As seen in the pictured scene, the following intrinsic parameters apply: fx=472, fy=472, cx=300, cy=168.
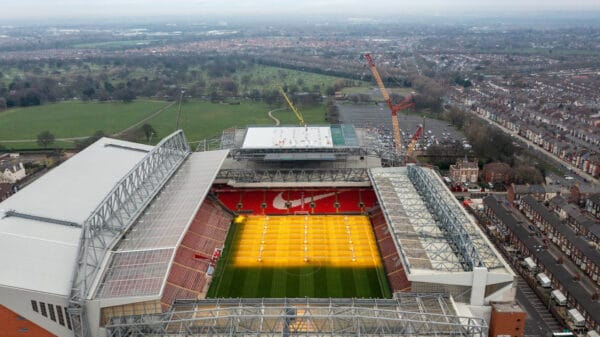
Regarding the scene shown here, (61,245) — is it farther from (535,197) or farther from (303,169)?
(535,197)

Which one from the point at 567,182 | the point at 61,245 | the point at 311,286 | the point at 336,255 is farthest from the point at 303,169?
the point at 567,182

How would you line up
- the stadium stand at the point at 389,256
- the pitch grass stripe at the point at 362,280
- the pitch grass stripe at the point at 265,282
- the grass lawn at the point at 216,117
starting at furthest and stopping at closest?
the grass lawn at the point at 216,117, the pitch grass stripe at the point at 265,282, the pitch grass stripe at the point at 362,280, the stadium stand at the point at 389,256

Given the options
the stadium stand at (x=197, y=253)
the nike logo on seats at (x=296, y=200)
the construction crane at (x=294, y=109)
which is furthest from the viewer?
the construction crane at (x=294, y=109)

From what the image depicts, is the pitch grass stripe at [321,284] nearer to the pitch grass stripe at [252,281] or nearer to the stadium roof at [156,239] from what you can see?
the pitch grass stripe at [252,281]

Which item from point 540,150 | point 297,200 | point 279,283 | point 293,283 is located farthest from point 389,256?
point 540,150

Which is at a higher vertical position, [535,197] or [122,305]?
[122,305]

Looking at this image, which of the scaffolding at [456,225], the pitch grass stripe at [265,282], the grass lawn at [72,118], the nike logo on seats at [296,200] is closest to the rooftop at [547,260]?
the scaffolding at [456,225]
